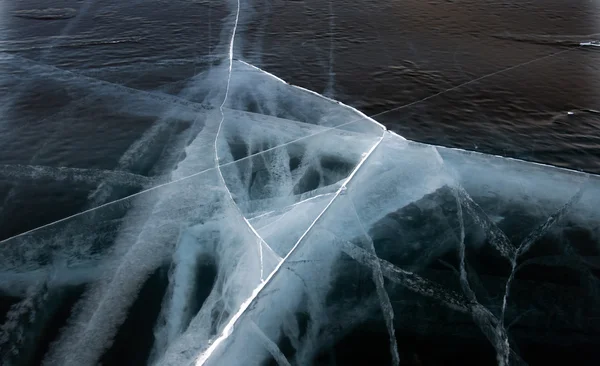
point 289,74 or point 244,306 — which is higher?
point 289,74

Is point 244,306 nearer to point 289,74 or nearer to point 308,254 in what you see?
point 308,254

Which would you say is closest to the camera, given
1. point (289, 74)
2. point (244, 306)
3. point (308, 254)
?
point (244, 306)

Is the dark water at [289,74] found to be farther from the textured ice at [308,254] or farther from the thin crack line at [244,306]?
the thin crack line at [244,306]

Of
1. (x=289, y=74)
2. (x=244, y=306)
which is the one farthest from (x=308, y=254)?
(x=289, y=74)

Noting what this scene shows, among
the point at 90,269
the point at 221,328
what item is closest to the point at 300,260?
the point at 221,328

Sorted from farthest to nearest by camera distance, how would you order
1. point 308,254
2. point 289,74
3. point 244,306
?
point 289,74 < point 308,254 < point 244,306

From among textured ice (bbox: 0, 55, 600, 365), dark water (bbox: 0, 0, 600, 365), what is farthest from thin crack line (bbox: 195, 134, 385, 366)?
dark water (bbox: 0, 0, 600, 365)

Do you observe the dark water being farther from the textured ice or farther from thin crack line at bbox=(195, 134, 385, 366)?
thin crack line at bbox=(195, 134, 385, 366)

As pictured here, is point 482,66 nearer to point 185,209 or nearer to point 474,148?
point 474,148

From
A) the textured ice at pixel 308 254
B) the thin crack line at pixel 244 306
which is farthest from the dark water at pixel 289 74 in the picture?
the thin crack line at pixel 244 306
